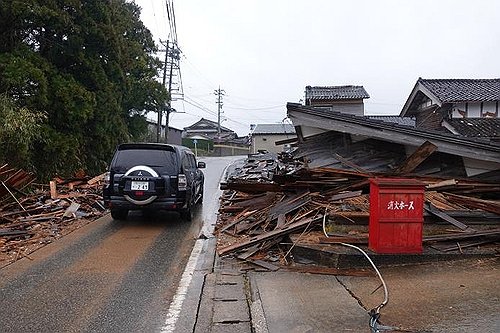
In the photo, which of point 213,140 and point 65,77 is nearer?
point 65,77

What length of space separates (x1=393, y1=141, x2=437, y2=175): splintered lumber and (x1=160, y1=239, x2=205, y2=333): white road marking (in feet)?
14.8

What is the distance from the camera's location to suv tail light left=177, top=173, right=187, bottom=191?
408 inches

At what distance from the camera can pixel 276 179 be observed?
979 cm

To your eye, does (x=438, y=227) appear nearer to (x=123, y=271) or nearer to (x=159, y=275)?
(x=159, y=275)

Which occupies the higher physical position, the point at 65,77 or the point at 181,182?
the point at 65,77

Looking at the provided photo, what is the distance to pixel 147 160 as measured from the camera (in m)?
10.5

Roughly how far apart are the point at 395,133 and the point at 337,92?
27070mm

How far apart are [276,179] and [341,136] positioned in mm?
2664

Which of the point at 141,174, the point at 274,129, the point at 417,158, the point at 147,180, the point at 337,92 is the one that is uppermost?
the point at 337,92

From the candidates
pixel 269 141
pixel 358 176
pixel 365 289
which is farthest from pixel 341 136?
→ pixel 269 141

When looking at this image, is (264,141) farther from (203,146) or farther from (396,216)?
(396,216)

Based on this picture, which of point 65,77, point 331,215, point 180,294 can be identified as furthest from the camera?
point 65,77

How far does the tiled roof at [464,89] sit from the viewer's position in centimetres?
2112

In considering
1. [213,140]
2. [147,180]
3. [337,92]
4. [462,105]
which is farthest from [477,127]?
[213,140]
